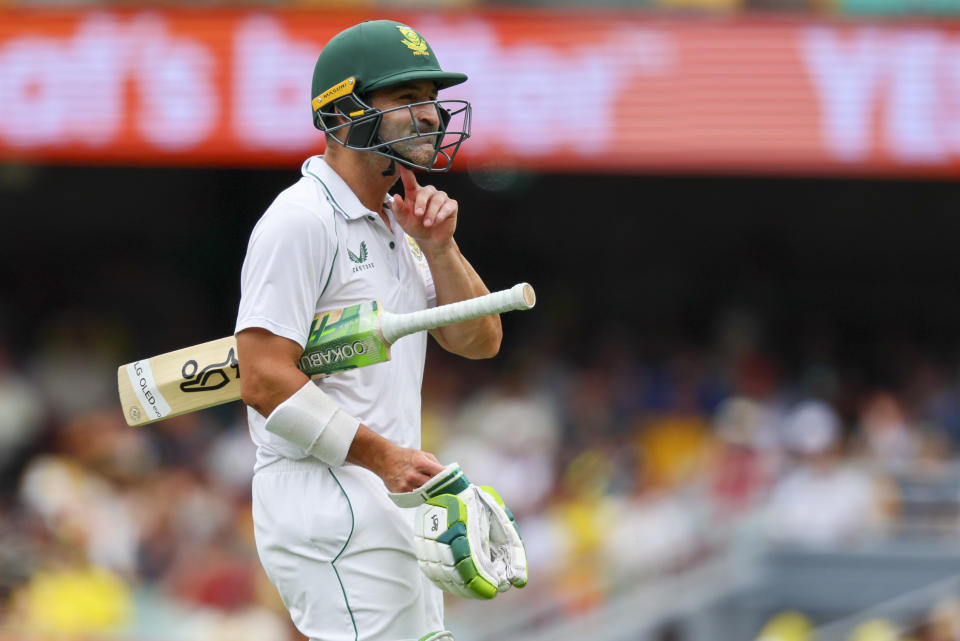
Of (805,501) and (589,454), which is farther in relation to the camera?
(589,454)

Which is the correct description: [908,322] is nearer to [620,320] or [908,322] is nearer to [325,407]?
[620,320]

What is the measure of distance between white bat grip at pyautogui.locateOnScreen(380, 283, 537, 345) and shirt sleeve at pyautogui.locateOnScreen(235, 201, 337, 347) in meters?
0.17

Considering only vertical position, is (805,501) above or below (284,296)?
below

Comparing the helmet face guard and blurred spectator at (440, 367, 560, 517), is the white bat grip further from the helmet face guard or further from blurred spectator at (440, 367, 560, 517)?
blurred spectator at (440, 367, 560, 517)

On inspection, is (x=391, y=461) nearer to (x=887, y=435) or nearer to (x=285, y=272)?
(x=285, y=272)

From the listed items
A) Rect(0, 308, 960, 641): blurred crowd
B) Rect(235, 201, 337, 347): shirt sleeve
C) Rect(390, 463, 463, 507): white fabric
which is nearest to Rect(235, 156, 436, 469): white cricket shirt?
Rect(235, 201, 337, 347): shirt sleeve

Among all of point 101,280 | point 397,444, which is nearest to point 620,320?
point 101,280

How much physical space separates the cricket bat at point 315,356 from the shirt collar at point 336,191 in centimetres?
23

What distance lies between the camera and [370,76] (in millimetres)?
3082

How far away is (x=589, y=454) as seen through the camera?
9.76 metres

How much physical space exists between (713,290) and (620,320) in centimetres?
86

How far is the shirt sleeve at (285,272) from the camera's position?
294 cm

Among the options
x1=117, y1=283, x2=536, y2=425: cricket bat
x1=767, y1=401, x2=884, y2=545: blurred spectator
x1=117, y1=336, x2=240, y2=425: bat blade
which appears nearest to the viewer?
x1=117, y1=283, x2=536, y2=425: cricket bat

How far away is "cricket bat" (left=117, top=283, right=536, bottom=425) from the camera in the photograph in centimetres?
284
